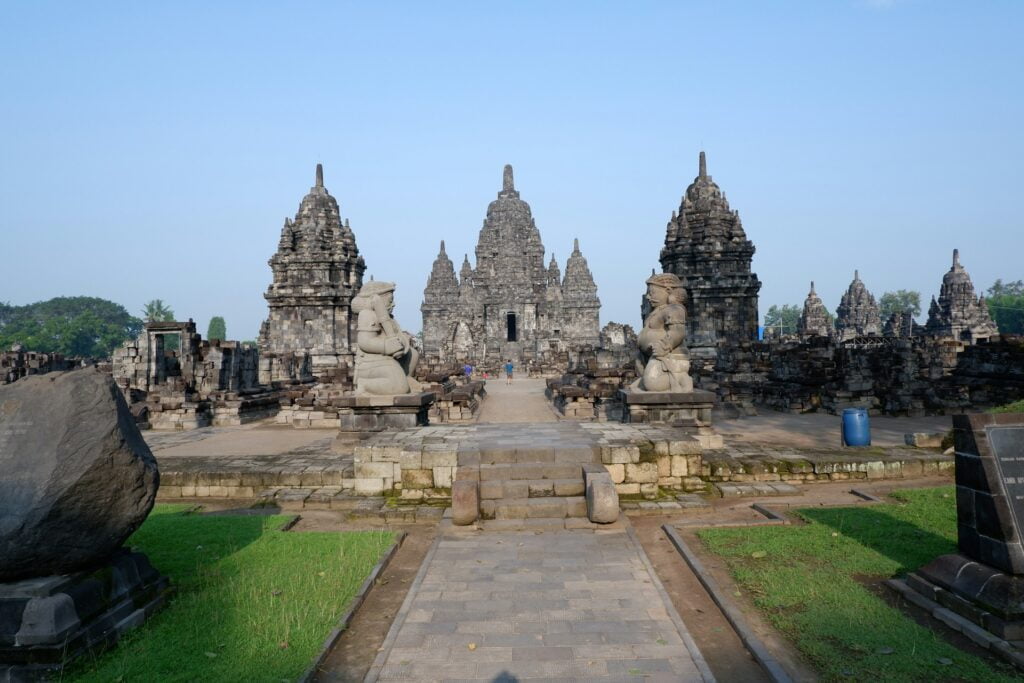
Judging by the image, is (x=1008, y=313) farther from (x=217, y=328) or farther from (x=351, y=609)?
(x=217, y=328)

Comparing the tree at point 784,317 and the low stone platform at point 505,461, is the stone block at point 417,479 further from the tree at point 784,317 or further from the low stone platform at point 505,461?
the tree at point 784,317

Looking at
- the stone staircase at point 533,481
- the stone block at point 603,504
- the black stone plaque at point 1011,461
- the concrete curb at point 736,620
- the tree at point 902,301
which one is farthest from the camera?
the tree at point 902,301

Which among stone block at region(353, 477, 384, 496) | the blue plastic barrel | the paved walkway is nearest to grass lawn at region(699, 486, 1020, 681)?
the blue plastic barrel

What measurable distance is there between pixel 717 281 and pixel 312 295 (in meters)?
17.9

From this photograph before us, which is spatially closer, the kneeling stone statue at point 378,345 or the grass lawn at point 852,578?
the grass lawn at point 852,578

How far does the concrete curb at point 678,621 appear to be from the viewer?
129 inches

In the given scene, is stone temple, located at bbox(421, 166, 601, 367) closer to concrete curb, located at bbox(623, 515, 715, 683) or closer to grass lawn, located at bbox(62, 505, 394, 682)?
grass lawn, located at bbox(62, 505, 394, 682)

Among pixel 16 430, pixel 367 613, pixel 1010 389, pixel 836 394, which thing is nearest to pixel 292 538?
pixel 367 613

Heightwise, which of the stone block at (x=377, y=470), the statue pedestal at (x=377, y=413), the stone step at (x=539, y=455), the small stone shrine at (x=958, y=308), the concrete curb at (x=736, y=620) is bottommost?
the concrete curb at (x=736, y=620)

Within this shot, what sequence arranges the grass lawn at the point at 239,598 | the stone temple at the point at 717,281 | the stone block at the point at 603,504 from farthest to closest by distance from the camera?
the stone temple at the point at 717,281 < the stone block at the point at 603,504 < the grass lawn at the point at 239,598

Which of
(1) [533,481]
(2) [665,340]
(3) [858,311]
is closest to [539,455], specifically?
(1) [533,481]

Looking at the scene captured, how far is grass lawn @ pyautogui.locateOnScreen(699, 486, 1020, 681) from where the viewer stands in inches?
129

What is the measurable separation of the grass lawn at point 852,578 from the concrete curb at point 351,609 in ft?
9.23

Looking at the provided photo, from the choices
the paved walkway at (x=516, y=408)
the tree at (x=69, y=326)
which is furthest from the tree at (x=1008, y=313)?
the tree at (x=69, y=326)
